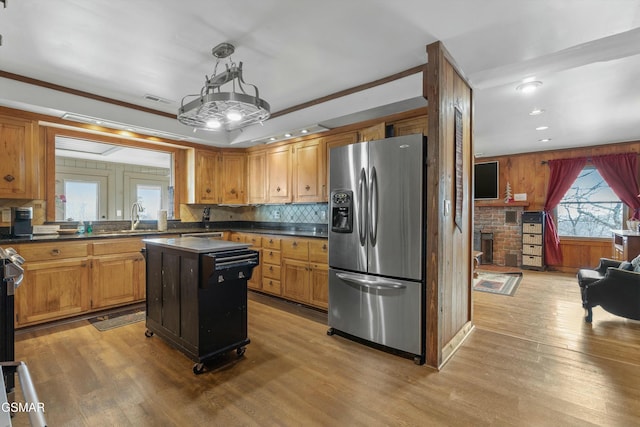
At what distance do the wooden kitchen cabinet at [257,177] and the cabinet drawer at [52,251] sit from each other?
7.49 ft

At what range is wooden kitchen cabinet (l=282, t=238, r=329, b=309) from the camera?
3619 millimetres

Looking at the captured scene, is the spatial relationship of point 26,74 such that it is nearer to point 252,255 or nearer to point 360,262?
point 252,255

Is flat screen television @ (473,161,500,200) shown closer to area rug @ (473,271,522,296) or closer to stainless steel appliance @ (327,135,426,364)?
area rug @ (473,271,522,296)

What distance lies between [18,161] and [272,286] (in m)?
3.14

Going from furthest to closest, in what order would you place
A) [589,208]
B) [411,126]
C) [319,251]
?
[589,208] < [319,251] < [411,126]

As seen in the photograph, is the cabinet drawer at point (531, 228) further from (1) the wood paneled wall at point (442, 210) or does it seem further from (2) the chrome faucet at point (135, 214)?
(2) the chrome faucet at point (135, 214)

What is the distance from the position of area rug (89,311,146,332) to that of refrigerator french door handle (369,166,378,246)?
8.92 feet

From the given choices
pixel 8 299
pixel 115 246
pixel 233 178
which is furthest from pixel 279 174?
pixel 8 299

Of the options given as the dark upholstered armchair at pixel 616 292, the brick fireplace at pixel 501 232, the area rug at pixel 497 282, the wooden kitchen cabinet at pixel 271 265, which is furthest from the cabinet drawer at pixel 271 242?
the brick fireplace at pixel 501 232

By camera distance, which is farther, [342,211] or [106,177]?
[106,177]

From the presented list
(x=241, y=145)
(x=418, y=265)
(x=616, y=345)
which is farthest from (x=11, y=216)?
(x=616, y=345)

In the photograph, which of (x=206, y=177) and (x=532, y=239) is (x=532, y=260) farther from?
(x=206, y=177)

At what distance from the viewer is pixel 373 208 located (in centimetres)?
271

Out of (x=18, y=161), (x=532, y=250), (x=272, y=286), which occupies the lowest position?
(x=272, y=286)
